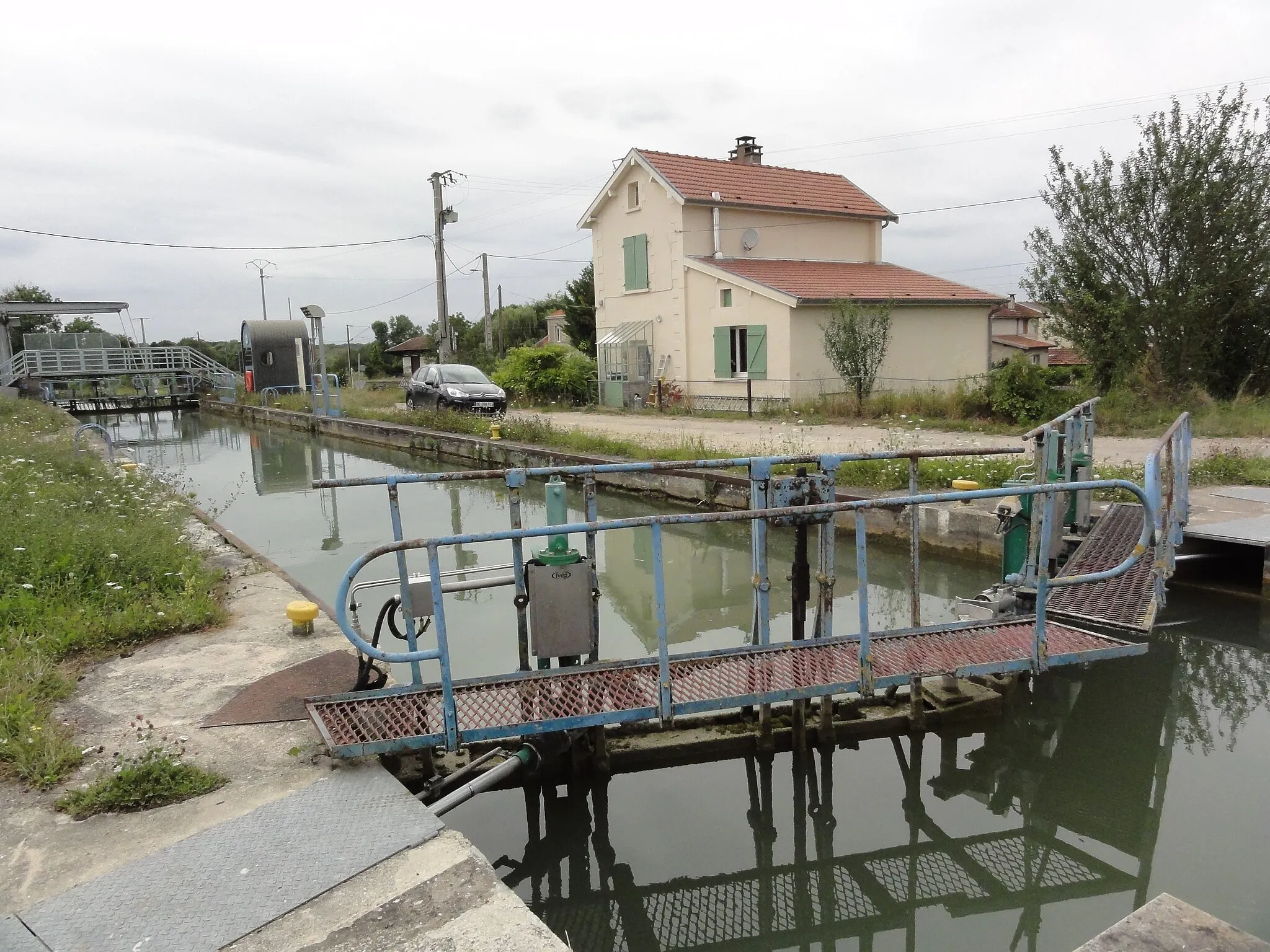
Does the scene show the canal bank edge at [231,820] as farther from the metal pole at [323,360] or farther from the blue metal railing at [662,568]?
the metal pole at [323,360]

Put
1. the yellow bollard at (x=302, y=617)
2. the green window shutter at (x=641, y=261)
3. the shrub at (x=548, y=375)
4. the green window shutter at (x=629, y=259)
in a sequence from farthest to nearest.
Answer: the shrub at (x=548, y=375), the green window shutter at (x=629, y=259), the green window shutter at (x=641, y=261), the yellow bollard at (x=302, y=617)

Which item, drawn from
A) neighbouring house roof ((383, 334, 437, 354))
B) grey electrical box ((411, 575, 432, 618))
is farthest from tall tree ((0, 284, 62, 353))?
grey electrical box ((411, 575, 432, 618))

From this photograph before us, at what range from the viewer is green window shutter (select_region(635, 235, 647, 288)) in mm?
22234

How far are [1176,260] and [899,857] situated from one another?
1441 cm

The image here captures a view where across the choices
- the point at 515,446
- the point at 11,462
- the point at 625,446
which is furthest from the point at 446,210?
the point at 11,462

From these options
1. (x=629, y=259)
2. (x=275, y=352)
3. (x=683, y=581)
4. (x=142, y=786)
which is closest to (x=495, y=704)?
(x=142, y=786)

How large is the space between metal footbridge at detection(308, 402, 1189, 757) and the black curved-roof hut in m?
35.4

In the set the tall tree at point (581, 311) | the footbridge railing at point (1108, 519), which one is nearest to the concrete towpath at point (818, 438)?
the footbridge railing at point (1108, 519)

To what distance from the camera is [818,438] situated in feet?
45.5

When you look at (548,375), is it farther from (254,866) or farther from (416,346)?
Result: (416,346)

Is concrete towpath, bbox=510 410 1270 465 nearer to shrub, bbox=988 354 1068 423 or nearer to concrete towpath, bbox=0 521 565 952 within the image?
shrub, bbox=988 354 1068 423

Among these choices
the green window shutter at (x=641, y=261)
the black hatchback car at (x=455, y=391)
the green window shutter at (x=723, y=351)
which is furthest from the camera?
the green window shutter at (x=641, y=261)

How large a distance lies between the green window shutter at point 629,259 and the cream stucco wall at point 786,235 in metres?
1.94

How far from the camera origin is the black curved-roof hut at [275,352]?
1473 inches
